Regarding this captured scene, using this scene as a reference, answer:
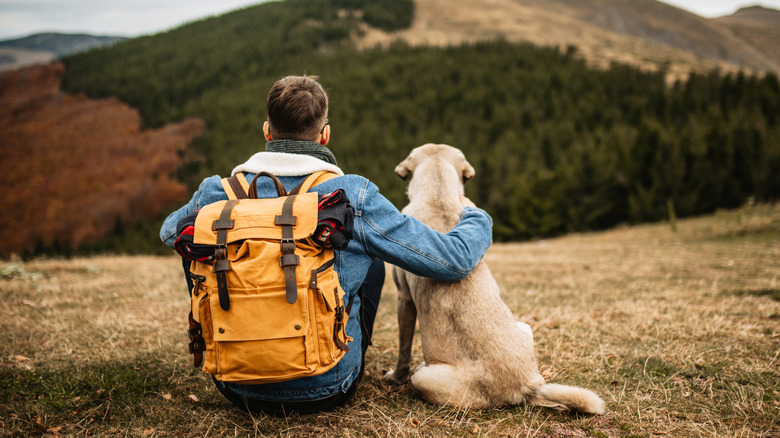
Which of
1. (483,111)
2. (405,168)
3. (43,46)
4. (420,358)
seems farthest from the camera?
(43,46)

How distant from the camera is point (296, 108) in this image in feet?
8.43

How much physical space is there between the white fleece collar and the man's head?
176mm

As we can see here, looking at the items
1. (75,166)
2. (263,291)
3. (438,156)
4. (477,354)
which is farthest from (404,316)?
(75,166)

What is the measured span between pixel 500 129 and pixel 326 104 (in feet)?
232

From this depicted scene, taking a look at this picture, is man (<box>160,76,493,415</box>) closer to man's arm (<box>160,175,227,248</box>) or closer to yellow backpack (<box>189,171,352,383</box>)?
man's arm (<box>160,175,227,248</box>)

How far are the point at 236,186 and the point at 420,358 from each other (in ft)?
8.82

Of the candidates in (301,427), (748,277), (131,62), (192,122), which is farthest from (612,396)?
(131,62)

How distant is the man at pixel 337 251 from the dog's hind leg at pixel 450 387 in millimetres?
564

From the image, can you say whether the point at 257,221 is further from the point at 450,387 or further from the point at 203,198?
the point at 450,387

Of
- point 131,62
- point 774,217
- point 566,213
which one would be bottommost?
point 566,213

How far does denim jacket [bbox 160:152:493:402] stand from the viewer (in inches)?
97.8

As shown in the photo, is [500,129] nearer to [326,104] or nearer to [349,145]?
[349,145]

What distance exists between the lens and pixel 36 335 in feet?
15.3

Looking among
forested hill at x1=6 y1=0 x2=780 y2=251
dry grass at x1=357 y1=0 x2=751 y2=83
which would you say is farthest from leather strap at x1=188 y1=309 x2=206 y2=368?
dry grass at x1=357 y1=0 x2=751 y2=83
